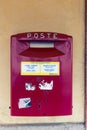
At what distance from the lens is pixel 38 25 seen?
4961 mm

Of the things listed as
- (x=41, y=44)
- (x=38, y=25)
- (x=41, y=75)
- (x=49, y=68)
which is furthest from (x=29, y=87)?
(x=38, y=25)

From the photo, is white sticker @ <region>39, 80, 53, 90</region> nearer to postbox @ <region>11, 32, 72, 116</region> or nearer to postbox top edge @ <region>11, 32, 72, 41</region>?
postbox @ <region>11, 32, 72, 116</region>

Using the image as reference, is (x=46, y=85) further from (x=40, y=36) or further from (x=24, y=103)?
Answer: (x=40, y=36)

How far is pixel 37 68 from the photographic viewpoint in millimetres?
4910

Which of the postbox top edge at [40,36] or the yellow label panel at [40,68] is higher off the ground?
the postbox top edge at [40,36]

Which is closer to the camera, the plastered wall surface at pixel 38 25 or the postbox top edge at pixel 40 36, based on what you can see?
the postbox top edge at pixel 40 36

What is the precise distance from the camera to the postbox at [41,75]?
15.9 ft

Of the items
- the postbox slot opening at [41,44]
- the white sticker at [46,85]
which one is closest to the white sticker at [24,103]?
the white sticker at [46,85]

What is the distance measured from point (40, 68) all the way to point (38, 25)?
0.58 m

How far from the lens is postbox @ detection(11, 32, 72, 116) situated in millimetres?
4859

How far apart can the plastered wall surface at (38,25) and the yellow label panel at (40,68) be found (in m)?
0.25

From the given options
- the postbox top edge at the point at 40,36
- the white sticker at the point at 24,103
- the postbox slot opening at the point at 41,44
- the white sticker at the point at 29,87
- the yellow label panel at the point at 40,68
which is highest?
the postbox top edge at the point at 40,36

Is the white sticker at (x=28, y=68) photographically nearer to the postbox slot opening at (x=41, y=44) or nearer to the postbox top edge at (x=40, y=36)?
the postbox slot opening at (x=41, y=44)

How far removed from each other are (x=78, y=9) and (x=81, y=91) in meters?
1.12
